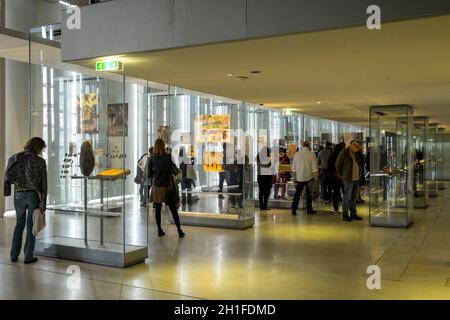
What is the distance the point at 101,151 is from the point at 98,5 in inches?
79.5

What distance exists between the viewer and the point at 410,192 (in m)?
9.95

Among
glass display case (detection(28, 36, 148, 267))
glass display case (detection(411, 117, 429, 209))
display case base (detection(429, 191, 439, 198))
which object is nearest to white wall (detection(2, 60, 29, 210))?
glass display case (detection(28, 36, 148, 267))

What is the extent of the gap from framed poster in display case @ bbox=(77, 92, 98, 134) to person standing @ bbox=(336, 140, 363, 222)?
17.6ft

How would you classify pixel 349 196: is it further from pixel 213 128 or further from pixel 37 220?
pixel 37 220

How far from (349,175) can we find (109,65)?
591 cm

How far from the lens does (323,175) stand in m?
12.7

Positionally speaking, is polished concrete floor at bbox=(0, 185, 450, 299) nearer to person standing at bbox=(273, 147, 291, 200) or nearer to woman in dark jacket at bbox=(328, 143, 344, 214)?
woman in dark jacket at bbox=(328, 143, 344, 214)

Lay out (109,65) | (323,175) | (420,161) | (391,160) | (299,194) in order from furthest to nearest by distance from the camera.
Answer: (420,161) < (323,175) < (299,194) < (391,160) < (109,65)

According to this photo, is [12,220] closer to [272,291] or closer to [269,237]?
[269,237]

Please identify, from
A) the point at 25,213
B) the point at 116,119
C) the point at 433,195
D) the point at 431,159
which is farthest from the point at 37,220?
the point at 431,159

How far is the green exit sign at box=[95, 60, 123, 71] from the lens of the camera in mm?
5633
